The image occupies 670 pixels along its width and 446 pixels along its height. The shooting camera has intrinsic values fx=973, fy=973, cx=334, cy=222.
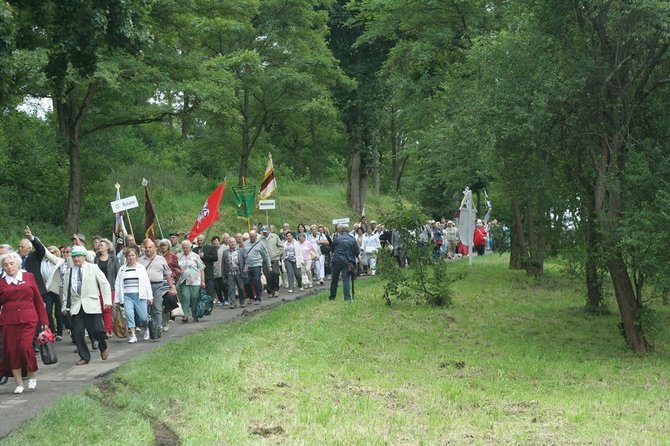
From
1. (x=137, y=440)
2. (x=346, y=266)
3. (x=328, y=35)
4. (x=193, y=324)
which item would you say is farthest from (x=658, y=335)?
(x=328, y=35)

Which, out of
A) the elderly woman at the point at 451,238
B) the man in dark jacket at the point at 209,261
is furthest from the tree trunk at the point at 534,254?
the elderly woman at the point at 451,238

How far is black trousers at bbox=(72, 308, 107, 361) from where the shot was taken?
574 inches

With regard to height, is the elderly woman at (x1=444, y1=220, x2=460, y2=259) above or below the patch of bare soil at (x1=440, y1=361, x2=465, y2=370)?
above

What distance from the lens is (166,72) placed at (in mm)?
29938

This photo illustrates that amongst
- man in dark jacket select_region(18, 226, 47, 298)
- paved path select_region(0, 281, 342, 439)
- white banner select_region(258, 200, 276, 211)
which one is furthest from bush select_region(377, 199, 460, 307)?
white banner select_region(258, 200, 276, 211)

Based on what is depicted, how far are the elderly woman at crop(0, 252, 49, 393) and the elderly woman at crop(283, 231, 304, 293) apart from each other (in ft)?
51.1

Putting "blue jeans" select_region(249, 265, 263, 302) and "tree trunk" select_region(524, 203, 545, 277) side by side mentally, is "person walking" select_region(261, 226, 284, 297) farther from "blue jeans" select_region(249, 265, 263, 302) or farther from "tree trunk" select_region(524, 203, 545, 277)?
"tree trunk" select_region(524, 203, 545, 277)

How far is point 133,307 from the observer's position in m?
17.3

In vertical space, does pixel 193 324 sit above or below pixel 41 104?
below

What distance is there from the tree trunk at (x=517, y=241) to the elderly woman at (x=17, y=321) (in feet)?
59.9

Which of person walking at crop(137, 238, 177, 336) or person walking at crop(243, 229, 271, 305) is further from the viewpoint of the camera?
person walking at crop(243, 229, 271, 305)

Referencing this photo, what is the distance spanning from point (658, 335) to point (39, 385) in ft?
37.3

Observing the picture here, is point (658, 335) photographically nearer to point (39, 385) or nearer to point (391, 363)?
point (391, 363)

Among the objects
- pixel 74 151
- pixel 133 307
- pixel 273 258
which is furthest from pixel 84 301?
pixel 74 151
